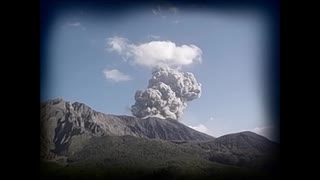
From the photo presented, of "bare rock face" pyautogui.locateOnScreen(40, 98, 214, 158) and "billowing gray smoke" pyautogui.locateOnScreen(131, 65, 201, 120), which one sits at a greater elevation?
"billowing gray smoke" pyautogui.locateOnScreen(131, 65, 201, 120)

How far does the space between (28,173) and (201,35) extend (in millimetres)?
1419

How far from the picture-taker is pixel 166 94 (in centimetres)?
311

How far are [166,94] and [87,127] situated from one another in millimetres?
562

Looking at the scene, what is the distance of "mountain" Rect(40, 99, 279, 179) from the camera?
304 centimetres

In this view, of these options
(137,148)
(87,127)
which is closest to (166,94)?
(137,148)

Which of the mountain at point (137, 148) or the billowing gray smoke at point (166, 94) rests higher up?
the billowing gray smoke at point (166, 94)

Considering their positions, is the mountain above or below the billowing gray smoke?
below

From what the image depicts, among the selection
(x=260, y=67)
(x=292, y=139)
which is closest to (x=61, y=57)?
(x=260, y=67)

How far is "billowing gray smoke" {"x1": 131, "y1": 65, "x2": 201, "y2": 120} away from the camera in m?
3.09

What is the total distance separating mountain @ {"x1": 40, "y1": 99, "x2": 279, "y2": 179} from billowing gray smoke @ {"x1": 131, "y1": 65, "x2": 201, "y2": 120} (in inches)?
2.4

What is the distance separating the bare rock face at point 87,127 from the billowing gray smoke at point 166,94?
6 cm

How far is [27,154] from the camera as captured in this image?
9.81 feet

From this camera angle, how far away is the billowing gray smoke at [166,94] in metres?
3.09

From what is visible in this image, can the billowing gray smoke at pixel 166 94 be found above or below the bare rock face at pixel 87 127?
above
